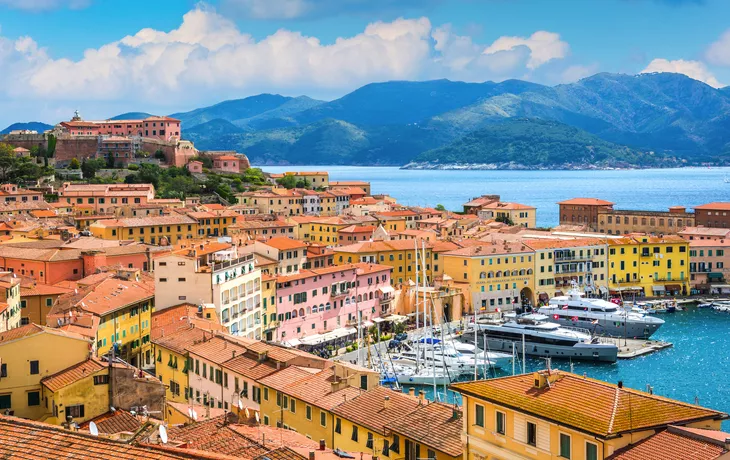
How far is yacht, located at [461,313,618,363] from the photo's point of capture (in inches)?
1940

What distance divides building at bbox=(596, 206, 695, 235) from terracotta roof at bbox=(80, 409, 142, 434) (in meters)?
74.9

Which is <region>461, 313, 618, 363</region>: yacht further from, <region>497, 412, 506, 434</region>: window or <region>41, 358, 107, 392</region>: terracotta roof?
<region>497, 412, 506, 434</region>: window

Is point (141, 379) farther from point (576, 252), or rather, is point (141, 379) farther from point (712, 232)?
point (712, 232)

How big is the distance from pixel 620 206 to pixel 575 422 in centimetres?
14900

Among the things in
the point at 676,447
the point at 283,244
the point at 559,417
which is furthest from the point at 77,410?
the point at 283,244

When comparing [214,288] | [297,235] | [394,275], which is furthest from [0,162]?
[214,288]

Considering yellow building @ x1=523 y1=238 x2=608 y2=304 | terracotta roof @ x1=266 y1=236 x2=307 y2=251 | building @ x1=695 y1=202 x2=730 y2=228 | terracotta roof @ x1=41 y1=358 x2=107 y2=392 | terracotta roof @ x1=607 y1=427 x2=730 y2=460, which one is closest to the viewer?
terracotta roof @ x1=607 y1=427 x2=730 y2=460

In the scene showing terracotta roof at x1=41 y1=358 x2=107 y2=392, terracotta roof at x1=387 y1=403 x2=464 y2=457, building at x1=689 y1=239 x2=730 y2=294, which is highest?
terracotta roof at x1=41 y1=358 x2=107 y2=392

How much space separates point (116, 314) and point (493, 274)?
3291 centimetres

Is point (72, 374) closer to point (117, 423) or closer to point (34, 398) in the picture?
point (34, 398)

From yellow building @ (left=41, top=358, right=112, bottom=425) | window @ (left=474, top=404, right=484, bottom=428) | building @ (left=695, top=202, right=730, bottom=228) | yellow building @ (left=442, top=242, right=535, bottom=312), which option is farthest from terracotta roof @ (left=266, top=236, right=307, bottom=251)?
building @ (left=695, top=202, right=730, bottom=228)

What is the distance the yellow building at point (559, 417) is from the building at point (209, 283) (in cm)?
2276

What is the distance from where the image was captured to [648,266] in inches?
2788

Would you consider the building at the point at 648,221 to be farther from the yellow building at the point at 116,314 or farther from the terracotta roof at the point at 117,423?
the terracotta roof at the point at 117,423
